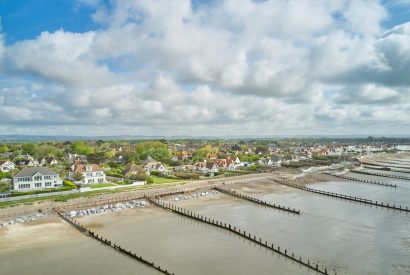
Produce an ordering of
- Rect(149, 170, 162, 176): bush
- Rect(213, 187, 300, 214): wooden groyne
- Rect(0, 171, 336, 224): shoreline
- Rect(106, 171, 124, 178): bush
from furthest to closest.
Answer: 1. Rect(149, 170, 162, 176): bush
2. Rect(106, 171, 124, 178): bush
3. Rect(213, 187, 300, 214): wooden groyne
4. Rect(0, 171, 336, 224): shoreline

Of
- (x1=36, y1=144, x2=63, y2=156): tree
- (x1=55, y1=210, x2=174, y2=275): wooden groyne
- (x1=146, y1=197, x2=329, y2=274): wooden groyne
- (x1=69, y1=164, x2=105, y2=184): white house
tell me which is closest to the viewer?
(x1=55, y1=210, x2=174, y2=275): wooden groyne

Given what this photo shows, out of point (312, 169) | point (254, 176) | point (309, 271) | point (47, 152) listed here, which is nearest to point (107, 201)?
point (309, 271)

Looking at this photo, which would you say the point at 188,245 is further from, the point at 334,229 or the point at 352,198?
the point at 352,198

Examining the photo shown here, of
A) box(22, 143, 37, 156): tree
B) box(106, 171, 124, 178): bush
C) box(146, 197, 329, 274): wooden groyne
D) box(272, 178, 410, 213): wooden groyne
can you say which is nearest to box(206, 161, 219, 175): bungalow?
box(272, 178, 410, 213): wooden groyne

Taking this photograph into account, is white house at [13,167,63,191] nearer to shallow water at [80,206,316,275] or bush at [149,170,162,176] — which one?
shallow water at [80,206,316,275]

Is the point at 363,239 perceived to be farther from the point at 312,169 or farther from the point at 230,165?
the point at 312,169

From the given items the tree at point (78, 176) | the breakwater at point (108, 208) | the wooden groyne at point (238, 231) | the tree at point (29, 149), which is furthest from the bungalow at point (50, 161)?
the breakwater at point (108, 208)
